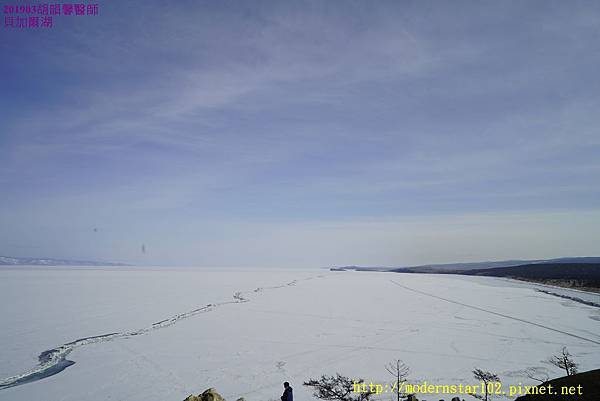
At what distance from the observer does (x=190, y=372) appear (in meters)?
13.5

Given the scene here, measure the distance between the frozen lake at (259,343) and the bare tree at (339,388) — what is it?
0.62 meters

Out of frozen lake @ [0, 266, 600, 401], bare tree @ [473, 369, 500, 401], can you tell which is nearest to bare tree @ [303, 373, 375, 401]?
frozen lake @ [0, 266, 600, 401]

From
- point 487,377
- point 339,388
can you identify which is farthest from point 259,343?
point 487,377

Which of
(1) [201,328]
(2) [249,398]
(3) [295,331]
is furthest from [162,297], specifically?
(2) [249,398]

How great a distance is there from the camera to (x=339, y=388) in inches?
468

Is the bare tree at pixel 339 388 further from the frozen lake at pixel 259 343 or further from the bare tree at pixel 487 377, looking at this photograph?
the bare tree at pixel 487 377

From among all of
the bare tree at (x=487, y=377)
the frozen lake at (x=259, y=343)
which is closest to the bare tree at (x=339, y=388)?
the frozen lake at (x=259, y=343)

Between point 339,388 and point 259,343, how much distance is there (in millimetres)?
6894

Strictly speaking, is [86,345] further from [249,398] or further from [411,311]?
[411,311]

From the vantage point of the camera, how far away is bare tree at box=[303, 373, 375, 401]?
1107 centimetres

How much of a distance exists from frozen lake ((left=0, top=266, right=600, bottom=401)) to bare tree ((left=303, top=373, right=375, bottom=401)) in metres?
0.62

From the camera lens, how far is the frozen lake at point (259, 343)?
41.4ft

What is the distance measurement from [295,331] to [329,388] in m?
9.00

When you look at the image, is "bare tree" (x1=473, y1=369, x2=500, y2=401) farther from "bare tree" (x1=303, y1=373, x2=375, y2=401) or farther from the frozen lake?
"bare tree" (x1=303, y1=373, x2=375, y2=401)
